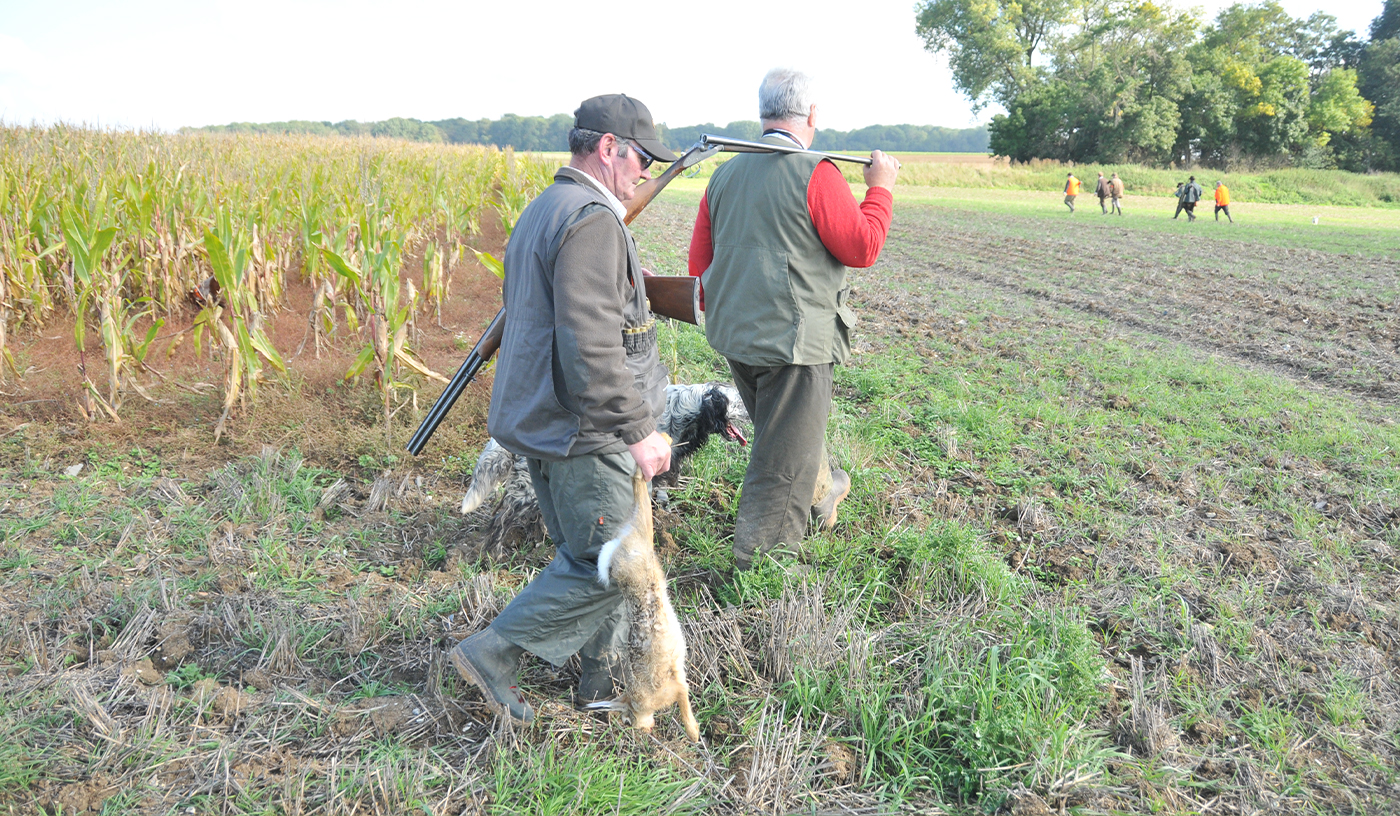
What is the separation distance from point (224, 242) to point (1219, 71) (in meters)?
57.7

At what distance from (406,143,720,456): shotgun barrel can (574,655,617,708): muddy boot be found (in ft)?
4.08

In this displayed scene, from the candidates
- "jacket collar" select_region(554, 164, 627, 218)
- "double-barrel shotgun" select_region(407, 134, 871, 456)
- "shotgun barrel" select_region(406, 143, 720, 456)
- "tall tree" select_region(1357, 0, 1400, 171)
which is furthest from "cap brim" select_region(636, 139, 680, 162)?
"tall tree" select_region(1357, 0, 1400, 171)

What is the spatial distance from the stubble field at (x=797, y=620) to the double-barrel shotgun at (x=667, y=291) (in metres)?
0.80

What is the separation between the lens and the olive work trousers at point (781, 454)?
329 centimetres

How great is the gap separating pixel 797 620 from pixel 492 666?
3.72 feet

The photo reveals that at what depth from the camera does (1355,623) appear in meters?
3.19

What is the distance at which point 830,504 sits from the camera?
3.83m

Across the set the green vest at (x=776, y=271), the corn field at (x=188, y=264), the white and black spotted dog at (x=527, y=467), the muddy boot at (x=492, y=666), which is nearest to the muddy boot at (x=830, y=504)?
the white and black spotted dog at (x=527, y=467)

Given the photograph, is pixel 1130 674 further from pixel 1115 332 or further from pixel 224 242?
pixel 1115 332

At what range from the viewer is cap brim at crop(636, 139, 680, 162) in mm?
2439

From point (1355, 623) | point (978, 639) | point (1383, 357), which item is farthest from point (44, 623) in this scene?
point (1383, 357)

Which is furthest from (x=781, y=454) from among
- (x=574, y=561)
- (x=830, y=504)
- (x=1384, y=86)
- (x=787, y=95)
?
(x=1384, y=86)

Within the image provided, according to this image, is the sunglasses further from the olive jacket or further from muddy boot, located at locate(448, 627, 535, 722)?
muddy boot, located at locate(448, 627, 535, 722)

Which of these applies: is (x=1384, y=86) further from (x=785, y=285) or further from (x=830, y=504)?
(x=785, y=285)
